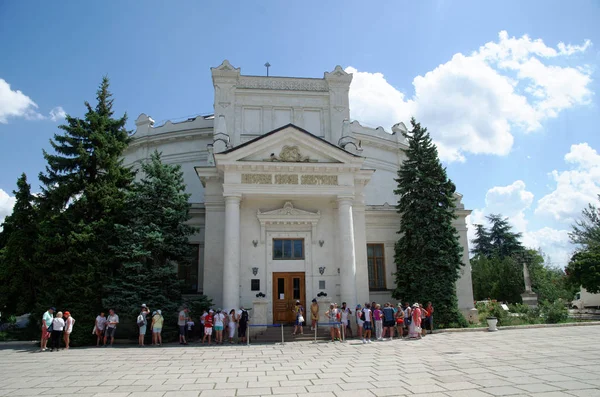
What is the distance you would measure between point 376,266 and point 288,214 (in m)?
7.15

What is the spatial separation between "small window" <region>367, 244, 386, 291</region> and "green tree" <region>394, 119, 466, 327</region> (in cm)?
149

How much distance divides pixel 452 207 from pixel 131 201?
1810cm

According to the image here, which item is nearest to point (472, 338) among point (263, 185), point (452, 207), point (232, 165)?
point (452, 207)

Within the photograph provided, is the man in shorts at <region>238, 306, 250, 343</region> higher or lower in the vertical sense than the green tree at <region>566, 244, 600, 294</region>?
lower

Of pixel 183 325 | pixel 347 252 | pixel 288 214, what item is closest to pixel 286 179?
pixel 288 214

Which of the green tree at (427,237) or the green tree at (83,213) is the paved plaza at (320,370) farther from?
the green tree at (427,237)

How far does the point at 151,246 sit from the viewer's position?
18.5 meters

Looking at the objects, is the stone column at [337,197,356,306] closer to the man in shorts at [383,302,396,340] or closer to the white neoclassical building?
the white neoclassical building

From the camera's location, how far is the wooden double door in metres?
20.2

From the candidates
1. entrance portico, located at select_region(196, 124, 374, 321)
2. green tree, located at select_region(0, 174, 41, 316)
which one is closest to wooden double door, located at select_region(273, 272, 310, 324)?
entrance portico, located at select_region(196, 124, 374, 321)

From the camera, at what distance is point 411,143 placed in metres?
23.6

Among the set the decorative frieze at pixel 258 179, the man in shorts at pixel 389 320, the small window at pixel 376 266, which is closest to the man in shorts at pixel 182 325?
the decorative frieze at pixel 258 179

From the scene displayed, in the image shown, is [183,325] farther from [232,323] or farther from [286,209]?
[286,209]

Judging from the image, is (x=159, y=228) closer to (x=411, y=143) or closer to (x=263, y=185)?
(x=263, y=185)
